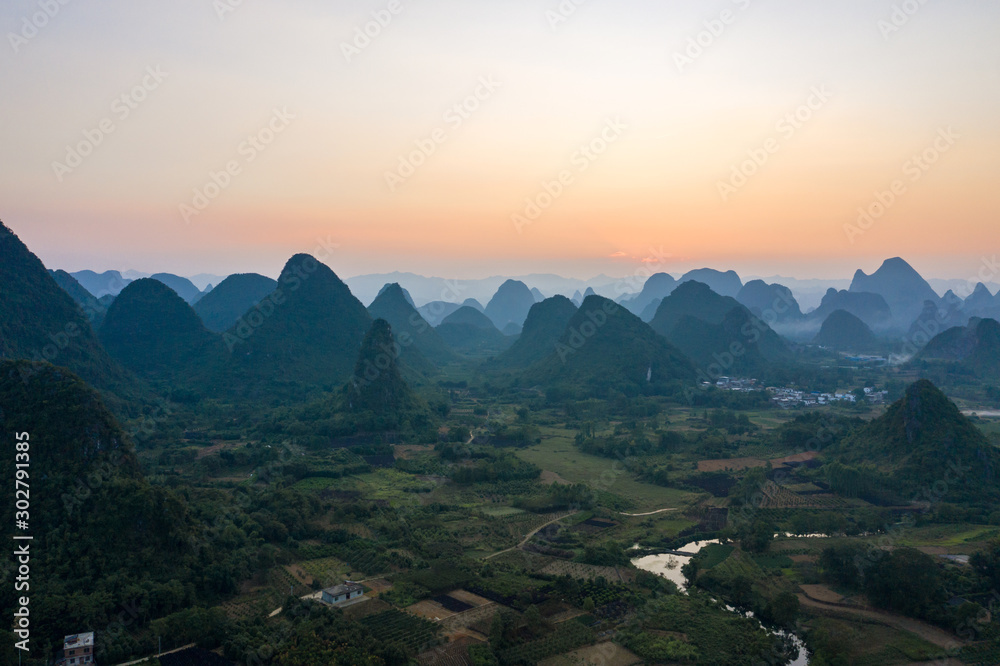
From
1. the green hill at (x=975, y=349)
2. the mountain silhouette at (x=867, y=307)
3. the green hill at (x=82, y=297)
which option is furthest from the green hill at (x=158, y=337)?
the mountain silhouette at (x=867, y=307)

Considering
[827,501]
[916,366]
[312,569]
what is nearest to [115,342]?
[312,569]

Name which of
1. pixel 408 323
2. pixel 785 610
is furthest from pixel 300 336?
pixel 785 610

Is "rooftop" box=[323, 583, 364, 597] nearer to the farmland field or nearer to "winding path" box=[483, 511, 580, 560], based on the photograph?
"winding path" box=[483, 511, 580, 560]

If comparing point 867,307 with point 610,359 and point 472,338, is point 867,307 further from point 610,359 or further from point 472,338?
point 610,359

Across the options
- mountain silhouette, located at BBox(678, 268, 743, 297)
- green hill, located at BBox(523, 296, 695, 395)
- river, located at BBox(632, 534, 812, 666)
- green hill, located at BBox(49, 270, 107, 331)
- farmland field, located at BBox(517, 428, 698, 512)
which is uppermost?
mountain silhouette, located at BBox(678, 268, 743, 297)

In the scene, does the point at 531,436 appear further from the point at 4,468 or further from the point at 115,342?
the point at 115,342

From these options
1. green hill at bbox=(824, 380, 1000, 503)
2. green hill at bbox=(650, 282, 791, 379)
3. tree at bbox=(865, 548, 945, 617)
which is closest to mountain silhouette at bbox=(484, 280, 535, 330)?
green hill at bbox=(650, 282, 791, 379)
